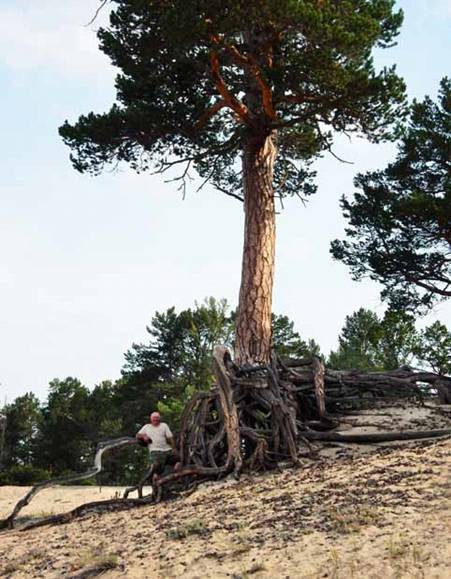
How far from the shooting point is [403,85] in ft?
43.9

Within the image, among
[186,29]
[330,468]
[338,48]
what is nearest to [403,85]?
[338,48]

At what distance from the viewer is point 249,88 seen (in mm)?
13938

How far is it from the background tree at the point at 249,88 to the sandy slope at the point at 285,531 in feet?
15.0

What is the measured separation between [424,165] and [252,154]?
30.4ft

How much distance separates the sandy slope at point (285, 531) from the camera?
5824 millimetres

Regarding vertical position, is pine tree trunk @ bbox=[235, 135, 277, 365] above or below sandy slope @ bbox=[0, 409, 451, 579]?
above

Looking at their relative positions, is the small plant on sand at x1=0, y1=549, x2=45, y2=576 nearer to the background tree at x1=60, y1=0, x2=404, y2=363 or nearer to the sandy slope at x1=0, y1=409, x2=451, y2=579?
the sandy slope at x1=0, y1=409, x2=451, y2=579

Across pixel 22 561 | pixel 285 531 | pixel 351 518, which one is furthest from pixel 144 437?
pixel 351 518

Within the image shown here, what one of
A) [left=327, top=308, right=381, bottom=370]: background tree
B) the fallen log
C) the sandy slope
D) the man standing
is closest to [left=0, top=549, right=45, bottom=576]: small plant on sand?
the sandy slope

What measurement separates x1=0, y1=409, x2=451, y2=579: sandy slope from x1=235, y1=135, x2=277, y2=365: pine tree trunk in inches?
146

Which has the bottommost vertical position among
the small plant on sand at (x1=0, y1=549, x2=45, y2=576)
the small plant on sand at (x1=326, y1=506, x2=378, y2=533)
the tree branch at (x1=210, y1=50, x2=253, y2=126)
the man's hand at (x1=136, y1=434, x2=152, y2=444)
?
the small plant on sand at (x1=0, y1=549, x2=45, y2=576)

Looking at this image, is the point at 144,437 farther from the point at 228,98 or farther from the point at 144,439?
the point at 228,98

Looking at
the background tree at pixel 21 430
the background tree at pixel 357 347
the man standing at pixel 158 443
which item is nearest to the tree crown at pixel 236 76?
the man standing at pixel 158 443

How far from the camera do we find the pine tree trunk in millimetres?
13055
